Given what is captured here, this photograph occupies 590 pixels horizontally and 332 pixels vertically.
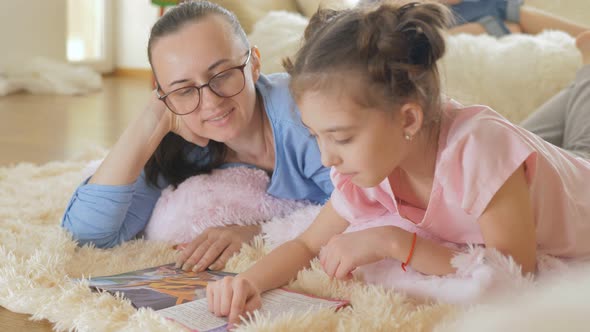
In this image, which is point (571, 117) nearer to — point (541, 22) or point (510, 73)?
point (510, 73)

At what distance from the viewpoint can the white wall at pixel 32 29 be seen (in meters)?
3.84

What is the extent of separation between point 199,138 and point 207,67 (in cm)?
20

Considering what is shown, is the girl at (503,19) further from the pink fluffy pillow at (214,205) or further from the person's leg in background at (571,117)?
the pink fluffy pillow at (214,205)

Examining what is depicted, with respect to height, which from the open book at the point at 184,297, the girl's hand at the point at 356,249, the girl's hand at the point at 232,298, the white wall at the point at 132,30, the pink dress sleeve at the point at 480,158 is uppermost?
the pink dress sleeve at the point at 480,158

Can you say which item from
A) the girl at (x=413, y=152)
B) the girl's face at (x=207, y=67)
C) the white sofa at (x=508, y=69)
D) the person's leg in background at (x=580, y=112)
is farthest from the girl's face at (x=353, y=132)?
the white sofa at (x=508, y=69)

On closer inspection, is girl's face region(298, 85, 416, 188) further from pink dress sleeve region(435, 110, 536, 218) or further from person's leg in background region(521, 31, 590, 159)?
person's leg in background region(521, 31, 590, 159)

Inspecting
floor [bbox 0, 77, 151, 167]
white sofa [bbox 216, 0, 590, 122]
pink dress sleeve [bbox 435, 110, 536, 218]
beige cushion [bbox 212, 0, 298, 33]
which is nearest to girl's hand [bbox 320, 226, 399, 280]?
pink dress sleeve [bbox 435, 110, 536, 218]

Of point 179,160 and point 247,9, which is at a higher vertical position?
point 247,9

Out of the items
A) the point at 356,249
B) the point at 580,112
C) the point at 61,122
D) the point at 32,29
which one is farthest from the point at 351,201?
the point at 32,29

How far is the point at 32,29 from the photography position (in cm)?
405

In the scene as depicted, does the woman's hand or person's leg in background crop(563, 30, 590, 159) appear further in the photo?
person's leg in background crop(563, 30, 590, 159)

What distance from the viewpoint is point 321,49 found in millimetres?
927

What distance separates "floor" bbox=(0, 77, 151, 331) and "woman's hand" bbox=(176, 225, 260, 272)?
1.06 m

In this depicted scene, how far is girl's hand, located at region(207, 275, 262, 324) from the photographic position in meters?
0.91
